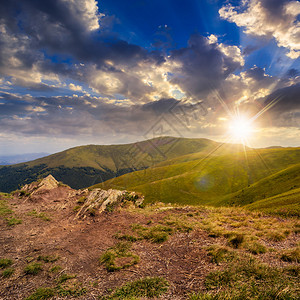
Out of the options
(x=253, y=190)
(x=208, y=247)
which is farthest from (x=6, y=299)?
(x=253, y=190)

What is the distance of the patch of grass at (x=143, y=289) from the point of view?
6402 mm

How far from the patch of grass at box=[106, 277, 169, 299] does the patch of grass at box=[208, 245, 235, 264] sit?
3485 mm

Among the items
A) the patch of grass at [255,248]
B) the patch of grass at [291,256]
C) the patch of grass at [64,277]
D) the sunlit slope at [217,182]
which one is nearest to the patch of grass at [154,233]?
the patch of grass at [255,248]

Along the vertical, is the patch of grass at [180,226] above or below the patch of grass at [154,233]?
below

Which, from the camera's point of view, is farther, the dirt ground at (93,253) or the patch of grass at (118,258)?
the patch of grass at (118,258)

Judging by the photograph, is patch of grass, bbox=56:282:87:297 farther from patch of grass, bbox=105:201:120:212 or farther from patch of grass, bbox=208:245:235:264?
patch of grass, bbox=105:201:120:212

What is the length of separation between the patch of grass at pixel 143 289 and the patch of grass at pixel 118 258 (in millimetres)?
1831

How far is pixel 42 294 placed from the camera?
6.75m

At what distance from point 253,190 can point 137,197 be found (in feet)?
93.7

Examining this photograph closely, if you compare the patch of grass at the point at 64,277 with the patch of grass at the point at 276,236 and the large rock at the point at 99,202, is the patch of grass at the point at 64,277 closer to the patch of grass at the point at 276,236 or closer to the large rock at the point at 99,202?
the large rock at the point at 99,202

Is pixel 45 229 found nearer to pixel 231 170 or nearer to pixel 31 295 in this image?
pixel 31 295

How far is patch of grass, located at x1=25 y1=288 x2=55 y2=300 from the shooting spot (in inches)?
259

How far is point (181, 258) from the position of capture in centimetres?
947

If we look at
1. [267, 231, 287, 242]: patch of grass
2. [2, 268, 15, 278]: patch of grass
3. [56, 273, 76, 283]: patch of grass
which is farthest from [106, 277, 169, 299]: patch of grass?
[267, 231, 287, 242]: patch of grass
